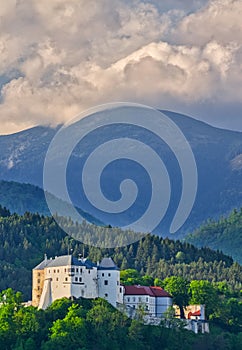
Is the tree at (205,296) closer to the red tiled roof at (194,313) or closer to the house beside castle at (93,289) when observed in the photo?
the red tiled roof at (194,313)

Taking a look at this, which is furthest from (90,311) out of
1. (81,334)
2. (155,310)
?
(155,310)

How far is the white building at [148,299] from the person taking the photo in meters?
154

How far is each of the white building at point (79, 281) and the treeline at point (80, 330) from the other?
1.81m

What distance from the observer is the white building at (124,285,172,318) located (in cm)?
15362

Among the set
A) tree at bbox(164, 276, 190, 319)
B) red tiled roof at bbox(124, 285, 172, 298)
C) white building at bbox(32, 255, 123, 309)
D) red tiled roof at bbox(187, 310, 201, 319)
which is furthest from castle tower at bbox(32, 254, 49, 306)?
red tiled roof at bbox(187, 310, 201, 319)

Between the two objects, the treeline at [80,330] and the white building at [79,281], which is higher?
the white building at [79,281]

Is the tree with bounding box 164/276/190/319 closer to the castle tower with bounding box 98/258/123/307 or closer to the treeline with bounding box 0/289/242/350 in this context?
the treeline with bounding box 0/289/242/350

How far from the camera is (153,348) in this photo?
481 ft

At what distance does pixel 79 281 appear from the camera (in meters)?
148

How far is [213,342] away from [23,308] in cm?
2626

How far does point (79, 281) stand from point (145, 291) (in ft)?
37.7

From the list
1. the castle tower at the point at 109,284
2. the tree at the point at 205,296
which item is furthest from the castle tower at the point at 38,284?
the tree at the point at 205,296

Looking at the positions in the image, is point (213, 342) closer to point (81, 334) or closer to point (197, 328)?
point (197, 328)

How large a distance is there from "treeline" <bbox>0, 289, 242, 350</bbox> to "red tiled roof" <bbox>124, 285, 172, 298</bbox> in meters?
6.75
